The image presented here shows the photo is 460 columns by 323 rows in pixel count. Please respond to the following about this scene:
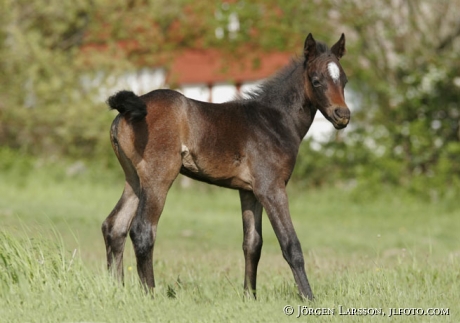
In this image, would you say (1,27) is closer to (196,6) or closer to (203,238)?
(196,6)

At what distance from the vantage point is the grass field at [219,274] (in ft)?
19.9

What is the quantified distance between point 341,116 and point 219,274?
2.75m

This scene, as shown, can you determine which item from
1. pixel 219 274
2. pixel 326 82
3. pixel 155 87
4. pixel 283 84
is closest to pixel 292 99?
pixel 283 84

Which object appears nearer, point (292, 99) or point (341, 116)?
point (341, 116)

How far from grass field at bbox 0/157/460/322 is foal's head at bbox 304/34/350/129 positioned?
166 cm

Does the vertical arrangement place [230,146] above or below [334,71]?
below

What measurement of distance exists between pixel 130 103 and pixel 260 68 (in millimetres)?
18466

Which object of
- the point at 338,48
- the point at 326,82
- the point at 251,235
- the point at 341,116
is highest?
the point at 338,48

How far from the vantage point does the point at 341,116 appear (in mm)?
7129

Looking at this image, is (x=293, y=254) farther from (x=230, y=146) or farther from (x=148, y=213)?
(x=148, y=213)

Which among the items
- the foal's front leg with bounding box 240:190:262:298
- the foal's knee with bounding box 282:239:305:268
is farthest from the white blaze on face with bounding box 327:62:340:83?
the foal's knee with bounding box 282:239:305:268

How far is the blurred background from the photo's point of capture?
20812mm
